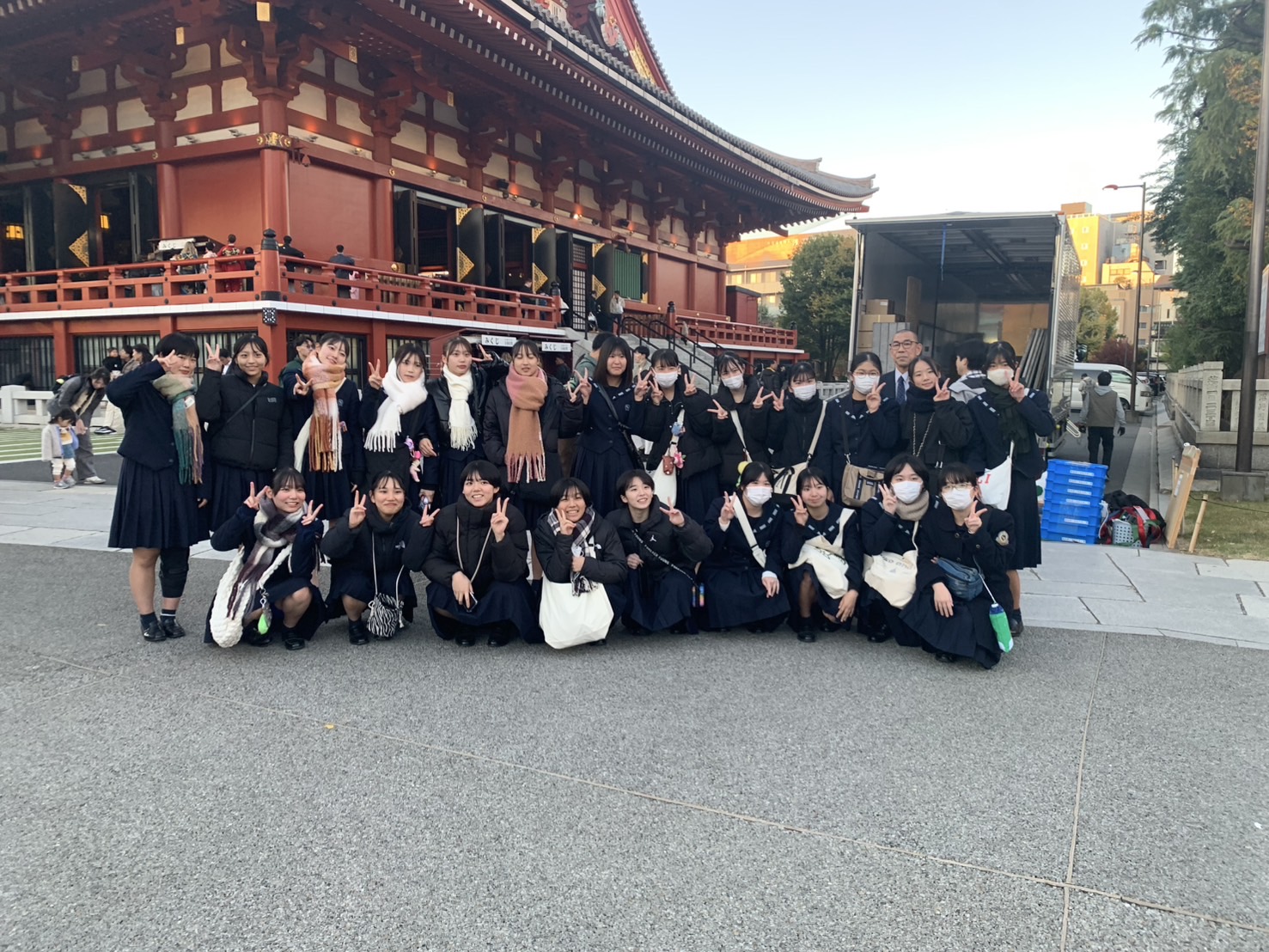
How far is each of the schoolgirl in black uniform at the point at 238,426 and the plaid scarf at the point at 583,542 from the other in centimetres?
171

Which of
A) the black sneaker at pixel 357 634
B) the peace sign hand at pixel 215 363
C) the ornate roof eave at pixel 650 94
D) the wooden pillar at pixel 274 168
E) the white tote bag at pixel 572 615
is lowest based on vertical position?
the black sneaker at pixel 357 634

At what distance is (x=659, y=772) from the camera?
3.06 m

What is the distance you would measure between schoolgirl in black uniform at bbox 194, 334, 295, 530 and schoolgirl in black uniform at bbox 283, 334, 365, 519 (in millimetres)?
172

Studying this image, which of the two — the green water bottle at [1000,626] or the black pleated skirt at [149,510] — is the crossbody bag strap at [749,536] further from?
the black pleated skirt at [149,510]

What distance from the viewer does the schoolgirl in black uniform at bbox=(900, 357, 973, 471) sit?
484cm

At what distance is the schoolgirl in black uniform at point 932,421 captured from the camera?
191 inches

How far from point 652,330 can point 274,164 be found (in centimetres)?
962

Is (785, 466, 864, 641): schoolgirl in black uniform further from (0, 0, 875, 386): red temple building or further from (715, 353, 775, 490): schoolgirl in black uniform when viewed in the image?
(0, 0, 875, 386): red temple building

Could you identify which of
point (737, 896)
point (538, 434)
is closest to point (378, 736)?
point (737, 896)

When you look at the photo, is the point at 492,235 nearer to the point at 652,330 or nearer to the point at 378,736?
the point at 652,330

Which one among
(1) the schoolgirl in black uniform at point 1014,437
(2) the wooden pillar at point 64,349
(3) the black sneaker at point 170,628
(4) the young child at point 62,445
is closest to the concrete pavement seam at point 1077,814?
(1) the schoolgirl in black uniform at point 1014,437

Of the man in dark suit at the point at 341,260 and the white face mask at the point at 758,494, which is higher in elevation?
the man in dark suit at the point at 341,260

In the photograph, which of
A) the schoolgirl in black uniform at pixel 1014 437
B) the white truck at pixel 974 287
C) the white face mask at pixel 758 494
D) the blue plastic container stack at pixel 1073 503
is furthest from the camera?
the white truck at pixel 974 287

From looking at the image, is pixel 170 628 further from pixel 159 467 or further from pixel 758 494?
pixel 758 494
